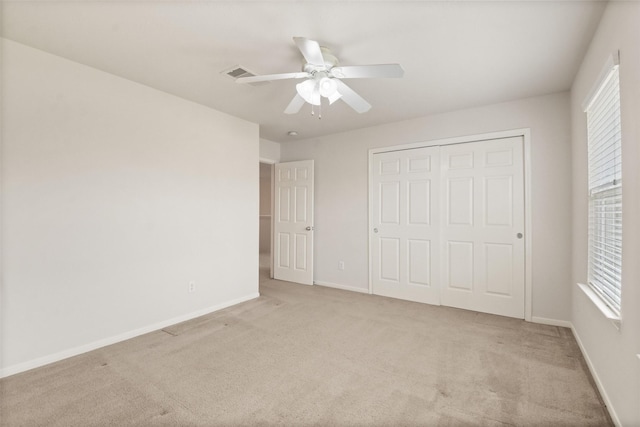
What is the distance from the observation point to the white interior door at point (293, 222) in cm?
477

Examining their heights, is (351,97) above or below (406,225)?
above

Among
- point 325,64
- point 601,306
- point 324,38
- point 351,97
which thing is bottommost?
point 601,306

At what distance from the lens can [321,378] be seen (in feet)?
6.79

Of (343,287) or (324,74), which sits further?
(343,287)

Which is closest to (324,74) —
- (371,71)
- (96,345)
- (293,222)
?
(371,71)

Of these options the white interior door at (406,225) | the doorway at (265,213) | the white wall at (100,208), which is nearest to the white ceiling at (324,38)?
the white wall at (100,208)

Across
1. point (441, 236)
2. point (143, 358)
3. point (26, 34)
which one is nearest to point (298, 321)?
point (143, 358)

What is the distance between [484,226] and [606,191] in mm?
1514

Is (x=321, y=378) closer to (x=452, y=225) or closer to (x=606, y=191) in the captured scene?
(x=606, y=191)

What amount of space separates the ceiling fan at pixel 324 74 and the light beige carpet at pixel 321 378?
2.08 m

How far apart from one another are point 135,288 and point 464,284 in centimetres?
363

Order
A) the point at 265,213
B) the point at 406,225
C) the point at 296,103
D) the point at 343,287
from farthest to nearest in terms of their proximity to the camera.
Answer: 1. the point at 265,213
2. the point at 343,287
3. the point at 406,225
4. the point at 296,103

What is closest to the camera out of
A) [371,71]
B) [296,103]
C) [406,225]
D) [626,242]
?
[626,242]

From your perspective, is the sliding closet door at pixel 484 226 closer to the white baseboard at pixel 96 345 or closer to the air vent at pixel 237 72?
the air vent at pixel 237 72
